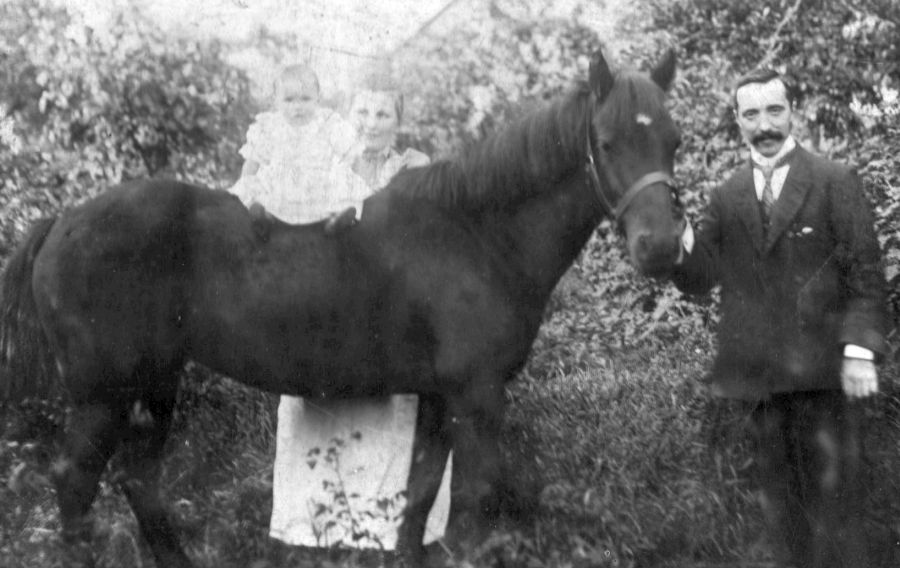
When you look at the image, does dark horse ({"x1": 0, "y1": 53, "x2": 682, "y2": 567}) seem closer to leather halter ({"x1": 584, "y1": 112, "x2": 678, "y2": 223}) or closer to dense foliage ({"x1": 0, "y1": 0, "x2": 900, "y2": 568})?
leather halter ({"x1": 584, "y1": 112, "x2": 678, "y2": 223})

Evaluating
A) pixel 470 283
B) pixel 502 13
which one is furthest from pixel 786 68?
pixel 470 283

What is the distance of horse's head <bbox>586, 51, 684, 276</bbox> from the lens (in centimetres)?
363

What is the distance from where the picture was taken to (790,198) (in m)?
3.86

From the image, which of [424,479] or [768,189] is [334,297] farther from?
[768,189]

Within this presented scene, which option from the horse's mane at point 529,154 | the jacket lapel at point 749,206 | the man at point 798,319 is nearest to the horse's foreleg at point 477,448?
the horse's mane at point 529,154

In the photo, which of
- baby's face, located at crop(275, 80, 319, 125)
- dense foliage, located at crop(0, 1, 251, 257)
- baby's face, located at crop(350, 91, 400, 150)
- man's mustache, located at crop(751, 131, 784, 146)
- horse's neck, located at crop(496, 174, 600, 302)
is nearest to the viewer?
man's mustache, located at crop(751, 131, 784, 146)

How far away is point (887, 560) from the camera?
4402 millimetres

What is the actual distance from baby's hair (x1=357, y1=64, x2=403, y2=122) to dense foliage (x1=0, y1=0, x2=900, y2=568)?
0.15m

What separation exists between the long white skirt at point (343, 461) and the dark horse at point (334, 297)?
0.31 metres

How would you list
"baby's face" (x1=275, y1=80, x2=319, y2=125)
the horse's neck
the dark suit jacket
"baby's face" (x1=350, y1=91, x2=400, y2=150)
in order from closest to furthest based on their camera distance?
the dark suit jacket < the horse's neck < "baby's face" (x1=275, y1=80, x2=319, y2=125) < "baby's face" (x1=350, y1=91, x2=400, y2=150)

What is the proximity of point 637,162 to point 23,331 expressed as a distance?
265 cm

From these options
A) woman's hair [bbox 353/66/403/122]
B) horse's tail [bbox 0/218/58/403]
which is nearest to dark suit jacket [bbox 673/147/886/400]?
woman's hair [bbox 353/66/403/122]

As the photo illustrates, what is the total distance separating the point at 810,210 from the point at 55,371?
3.16 metres

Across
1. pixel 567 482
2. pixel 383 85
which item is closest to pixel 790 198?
pixel 567 482
